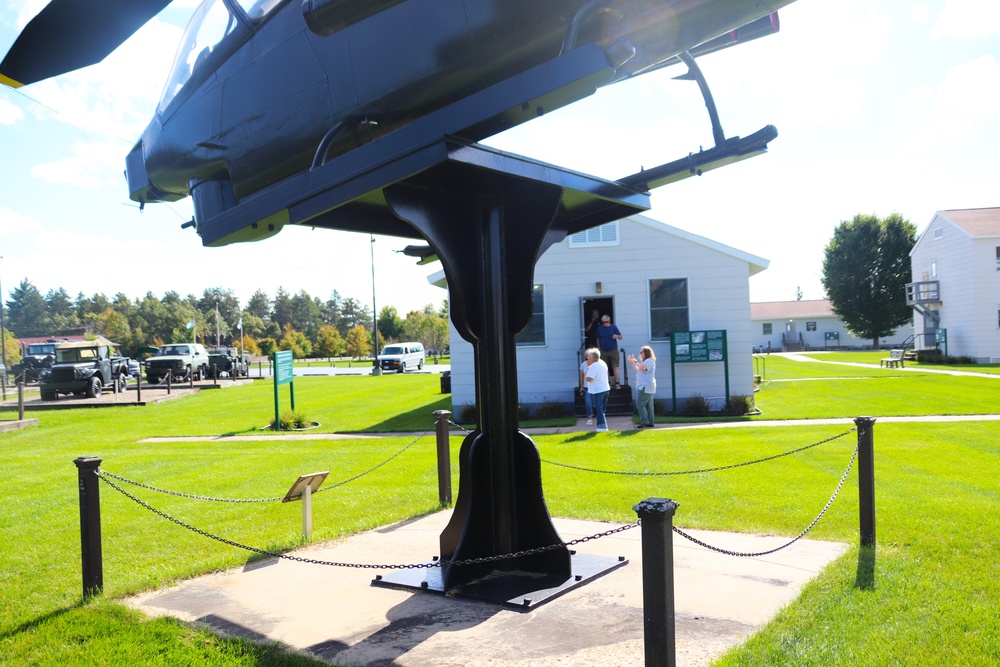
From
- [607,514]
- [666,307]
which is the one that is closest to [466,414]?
[666,307]

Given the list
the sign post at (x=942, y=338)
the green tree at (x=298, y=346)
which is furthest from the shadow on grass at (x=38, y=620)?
the green tree at (x=298, y=346)

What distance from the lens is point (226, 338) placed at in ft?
164

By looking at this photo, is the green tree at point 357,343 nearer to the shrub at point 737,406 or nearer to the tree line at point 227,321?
the tree line at point 227,321

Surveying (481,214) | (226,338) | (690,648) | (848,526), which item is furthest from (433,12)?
(226,338)

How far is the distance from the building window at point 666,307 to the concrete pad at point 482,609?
13110 millimetres

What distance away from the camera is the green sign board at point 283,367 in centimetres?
1936

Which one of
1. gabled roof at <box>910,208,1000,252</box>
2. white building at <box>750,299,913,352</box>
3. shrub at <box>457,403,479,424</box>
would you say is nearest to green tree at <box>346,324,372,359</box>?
white building at <box>750,299,913,352</box>

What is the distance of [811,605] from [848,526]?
93.8 inches

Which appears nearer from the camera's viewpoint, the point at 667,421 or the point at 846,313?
the point at 667,421

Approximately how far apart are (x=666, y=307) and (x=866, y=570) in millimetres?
14465

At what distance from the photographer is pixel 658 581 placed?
3.40 m

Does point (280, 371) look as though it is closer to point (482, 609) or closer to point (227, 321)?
point (482, 609)

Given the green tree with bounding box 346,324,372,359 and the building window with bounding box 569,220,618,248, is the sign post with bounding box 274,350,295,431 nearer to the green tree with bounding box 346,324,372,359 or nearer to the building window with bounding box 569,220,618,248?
the building window with bounding box 569,220,618,248

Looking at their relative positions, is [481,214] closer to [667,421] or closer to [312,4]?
[312,4]
